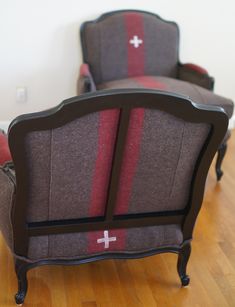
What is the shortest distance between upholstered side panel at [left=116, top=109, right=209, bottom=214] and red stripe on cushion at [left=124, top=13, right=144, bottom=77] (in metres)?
1.59

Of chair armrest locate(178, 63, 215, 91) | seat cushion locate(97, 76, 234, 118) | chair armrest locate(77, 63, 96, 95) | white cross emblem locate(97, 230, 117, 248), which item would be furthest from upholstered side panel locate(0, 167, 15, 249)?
chair armrest locate(178, 63, 215, 91)

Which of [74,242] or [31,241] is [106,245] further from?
[31,241]

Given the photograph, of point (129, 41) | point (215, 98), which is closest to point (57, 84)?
point (129, 41)

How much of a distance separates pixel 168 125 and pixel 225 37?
7.30 feet

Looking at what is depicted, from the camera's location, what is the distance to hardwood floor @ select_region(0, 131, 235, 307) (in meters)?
1.80

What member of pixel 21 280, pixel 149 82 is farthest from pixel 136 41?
pixel 21 280

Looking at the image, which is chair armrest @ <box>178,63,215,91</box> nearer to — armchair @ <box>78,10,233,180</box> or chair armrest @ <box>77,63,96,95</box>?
armchair @ <box>78,10,233,180</box>

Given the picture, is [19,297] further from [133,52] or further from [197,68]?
[197,68]

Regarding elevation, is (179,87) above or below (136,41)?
below

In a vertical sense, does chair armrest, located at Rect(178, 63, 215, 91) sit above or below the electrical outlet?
above

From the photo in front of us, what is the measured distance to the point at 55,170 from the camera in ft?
4.71

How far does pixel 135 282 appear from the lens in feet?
6.28

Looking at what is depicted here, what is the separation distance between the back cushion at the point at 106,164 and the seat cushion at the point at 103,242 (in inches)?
3.6

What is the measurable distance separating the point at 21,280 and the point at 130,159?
0.68 metres
